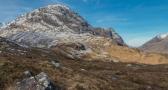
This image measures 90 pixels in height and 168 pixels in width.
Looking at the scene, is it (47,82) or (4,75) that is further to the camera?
(4,75)

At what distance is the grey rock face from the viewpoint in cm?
5156

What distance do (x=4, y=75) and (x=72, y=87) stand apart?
11.5 m

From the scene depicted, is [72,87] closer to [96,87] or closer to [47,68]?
[96,87]

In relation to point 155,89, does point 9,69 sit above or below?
above

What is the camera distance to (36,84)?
171 ft

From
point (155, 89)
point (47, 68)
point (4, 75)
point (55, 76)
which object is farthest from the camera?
point (155, 89)

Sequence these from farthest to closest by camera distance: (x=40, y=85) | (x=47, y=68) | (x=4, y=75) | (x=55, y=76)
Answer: (x=47, y=68)
(x=55, y=76)
(x=4, y=75)
(x=40, y=85)

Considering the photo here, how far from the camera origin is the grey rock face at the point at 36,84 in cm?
5156

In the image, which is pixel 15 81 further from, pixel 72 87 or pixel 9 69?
pixel 72 87

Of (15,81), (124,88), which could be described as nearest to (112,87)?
(124,88)

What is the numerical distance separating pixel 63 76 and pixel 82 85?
5.42 meters

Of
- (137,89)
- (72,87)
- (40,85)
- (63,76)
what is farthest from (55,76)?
(137,89)

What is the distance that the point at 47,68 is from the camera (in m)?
66.7

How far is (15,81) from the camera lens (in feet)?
179
